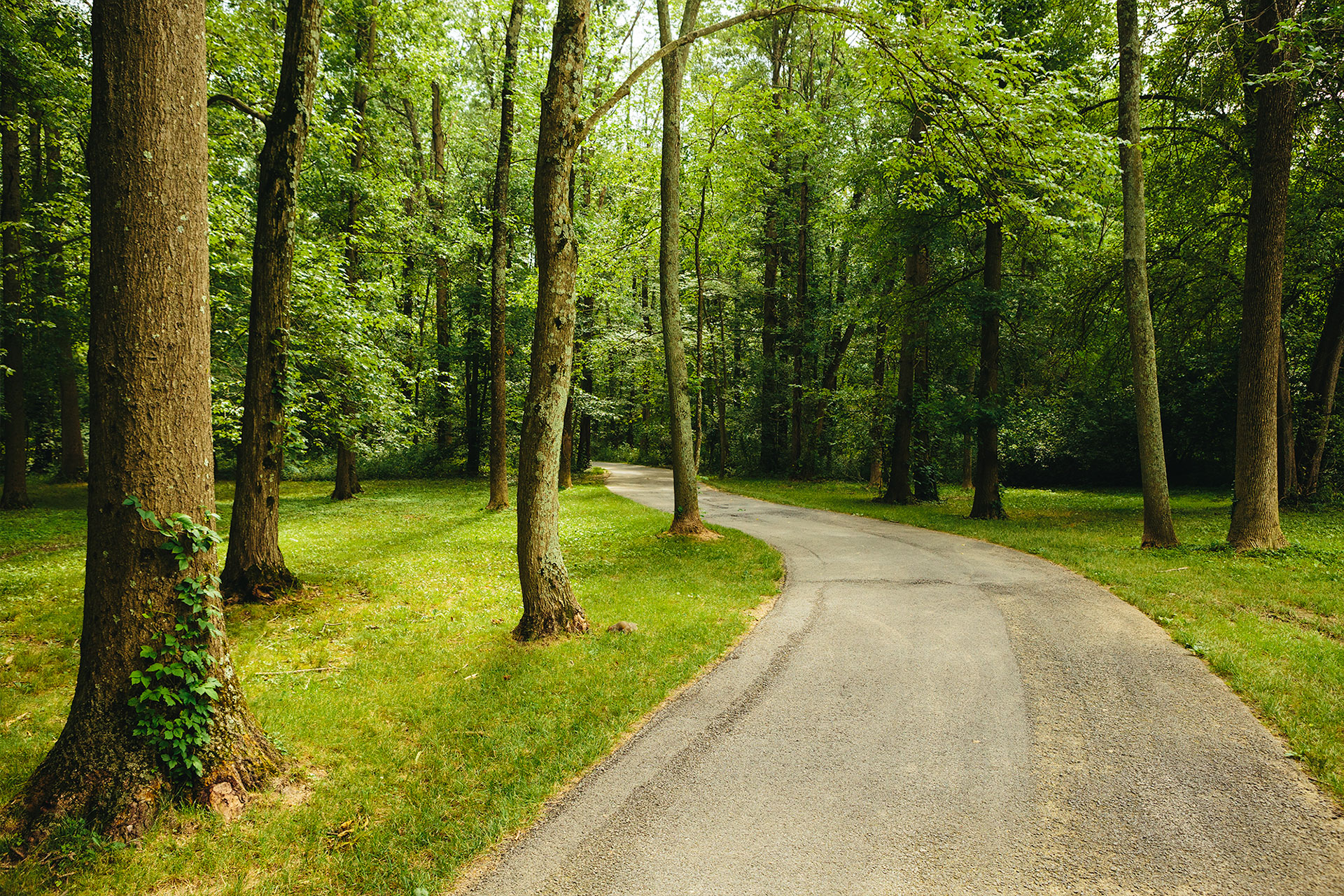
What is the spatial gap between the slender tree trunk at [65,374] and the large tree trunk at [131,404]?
1604 cm

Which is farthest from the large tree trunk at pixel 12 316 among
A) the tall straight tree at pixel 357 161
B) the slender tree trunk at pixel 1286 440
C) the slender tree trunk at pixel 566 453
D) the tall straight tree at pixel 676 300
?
the slender tree trunk at pixel 1286 440

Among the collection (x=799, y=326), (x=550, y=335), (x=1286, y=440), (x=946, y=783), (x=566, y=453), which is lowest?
(x=946, y=783)

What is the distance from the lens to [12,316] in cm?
1380

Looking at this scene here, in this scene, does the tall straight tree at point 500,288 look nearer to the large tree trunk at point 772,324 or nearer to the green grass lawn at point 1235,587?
the green grass lawn at point 1235,587

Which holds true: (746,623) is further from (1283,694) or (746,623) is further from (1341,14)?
(1341,14)

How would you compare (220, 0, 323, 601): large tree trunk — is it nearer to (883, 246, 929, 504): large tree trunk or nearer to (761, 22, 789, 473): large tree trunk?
(883, 246, 929, 504): large tree trunk

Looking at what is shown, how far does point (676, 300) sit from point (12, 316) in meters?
15.6

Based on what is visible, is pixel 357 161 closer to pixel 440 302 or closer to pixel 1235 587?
pixel 440 302

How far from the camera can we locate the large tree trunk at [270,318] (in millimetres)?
7207

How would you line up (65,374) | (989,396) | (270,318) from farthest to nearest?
(65,374) → (989,396) → (270,318)

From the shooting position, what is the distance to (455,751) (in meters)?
4.36

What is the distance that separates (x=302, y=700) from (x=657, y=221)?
53.8ft

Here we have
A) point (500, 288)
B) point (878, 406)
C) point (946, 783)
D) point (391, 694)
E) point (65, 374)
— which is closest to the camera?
point (946, 783)

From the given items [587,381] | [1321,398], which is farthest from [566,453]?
[1321,398]
